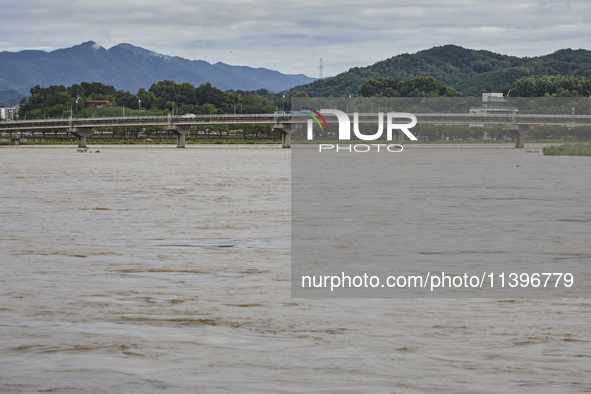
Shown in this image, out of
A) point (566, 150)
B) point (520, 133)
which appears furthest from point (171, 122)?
point (566, 150)

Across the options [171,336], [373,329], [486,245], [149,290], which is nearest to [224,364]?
[171,336]

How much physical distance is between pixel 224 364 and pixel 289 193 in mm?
28345

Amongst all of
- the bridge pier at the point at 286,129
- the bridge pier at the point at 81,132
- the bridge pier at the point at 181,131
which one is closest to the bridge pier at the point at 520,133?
the bridge pier at the point at 286,129

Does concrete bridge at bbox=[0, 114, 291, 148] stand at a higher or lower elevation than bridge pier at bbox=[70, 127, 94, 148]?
higher

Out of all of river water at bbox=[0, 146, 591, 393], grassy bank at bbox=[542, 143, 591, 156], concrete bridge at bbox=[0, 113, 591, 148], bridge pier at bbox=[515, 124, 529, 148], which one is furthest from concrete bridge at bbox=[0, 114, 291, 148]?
river water at bbox=[0, 146, 591, 393]

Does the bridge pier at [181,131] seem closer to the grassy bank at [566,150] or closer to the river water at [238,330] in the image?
the grassy bank at [566,150]

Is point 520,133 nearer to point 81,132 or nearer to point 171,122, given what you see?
point 171,122

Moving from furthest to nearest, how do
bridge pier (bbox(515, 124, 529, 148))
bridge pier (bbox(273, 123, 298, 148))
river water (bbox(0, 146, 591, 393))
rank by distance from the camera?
bridge pier (bbox(515, 124, 529, 148)) → bridge pier (bbox(273, 123, 298, 148)) → river water (bbox(0, 146, 591, 393))

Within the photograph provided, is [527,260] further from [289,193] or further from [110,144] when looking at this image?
[110,144]

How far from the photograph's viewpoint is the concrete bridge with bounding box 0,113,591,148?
140500 mm

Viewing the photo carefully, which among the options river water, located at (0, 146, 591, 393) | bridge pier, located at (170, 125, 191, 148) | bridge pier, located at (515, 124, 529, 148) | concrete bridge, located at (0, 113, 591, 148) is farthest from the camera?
bridge pier, located at (170, 125, 191, 148)

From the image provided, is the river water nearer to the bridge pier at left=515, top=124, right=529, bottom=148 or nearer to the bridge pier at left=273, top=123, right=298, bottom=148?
the bridge pier at left=273, top=123, right=298, bottom=148

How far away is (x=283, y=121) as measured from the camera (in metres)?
144

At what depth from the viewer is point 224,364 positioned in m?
8.47
